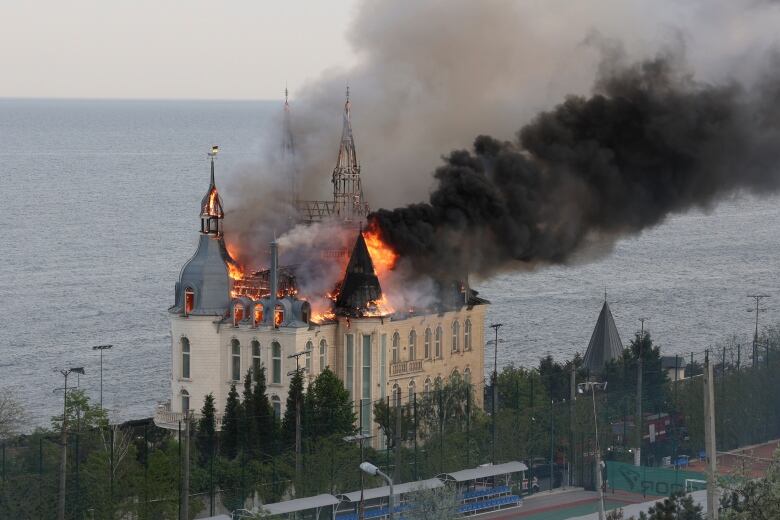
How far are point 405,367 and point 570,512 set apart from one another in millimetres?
14276

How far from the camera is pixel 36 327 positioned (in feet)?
455

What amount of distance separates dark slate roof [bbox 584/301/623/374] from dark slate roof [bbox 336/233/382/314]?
1734cm

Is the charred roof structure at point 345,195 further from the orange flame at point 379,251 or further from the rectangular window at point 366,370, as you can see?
the rectangular window at point 366,370

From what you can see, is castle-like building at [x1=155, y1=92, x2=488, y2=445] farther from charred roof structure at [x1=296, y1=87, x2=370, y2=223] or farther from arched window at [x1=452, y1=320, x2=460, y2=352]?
charred roof structure at [x1=296, y1=87, x2=370, y2=223]

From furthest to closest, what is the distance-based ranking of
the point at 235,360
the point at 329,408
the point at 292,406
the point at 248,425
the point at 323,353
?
the point at 323,353
the point at 235,360
the point at 329,408
the point at 292,406
the point at 248,425

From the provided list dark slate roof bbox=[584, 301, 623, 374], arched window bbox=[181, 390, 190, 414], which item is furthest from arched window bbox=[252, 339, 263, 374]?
dark slate roof bbox=[584, 301, 623, 374]

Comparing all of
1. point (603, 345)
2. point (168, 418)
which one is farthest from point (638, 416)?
point (168, 418)

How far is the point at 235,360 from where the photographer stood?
284ft

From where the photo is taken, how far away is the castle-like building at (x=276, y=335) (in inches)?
3369

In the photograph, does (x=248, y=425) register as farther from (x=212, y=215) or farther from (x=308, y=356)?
(x=212, y=215)

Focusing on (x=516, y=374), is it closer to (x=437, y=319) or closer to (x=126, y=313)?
(x=437, y=319)

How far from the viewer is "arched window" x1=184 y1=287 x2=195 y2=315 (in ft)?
286

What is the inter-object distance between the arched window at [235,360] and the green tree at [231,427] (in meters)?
4.95

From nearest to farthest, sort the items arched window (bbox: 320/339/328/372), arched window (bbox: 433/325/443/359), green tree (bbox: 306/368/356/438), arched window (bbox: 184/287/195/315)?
green tree (bbox: 306/368/356/438) < arched window (bbox: 320/339/328/372) < arched window (bbox: 184/287/195/315) < arched window (bbox: 433/325/443/359)
